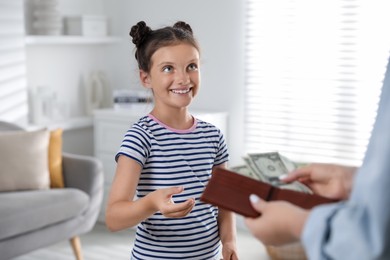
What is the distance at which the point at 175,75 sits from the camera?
176 cm

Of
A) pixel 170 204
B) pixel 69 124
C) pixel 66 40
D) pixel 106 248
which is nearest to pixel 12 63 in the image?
pixel 66 40

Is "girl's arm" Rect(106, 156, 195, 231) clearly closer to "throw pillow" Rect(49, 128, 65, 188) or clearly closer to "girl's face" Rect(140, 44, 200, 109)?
"girl's face" Rect(140, 44, 200, 109)

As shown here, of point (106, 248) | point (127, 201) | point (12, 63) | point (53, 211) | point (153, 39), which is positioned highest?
point (153, 39)

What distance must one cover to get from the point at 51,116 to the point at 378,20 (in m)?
2.26

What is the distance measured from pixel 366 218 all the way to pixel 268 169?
39cm

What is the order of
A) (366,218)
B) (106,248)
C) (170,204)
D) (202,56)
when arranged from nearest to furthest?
(366,218) → (170,204) → (106,248) → (202,56)

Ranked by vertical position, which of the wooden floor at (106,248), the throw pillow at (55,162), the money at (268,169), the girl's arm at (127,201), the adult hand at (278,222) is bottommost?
the wooden floor at (106,248)

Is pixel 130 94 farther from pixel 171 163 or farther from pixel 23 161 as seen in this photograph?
pixel 171 163

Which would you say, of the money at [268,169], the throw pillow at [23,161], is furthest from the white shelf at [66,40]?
the money at [268,169]

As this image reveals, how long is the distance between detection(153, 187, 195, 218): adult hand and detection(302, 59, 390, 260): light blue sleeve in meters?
0.54

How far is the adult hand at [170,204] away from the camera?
1471mm

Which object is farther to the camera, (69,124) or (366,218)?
(69,124)

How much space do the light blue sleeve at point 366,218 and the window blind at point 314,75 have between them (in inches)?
121

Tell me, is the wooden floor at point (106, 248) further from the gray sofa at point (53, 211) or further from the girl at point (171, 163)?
the girl at point (171, 163)
